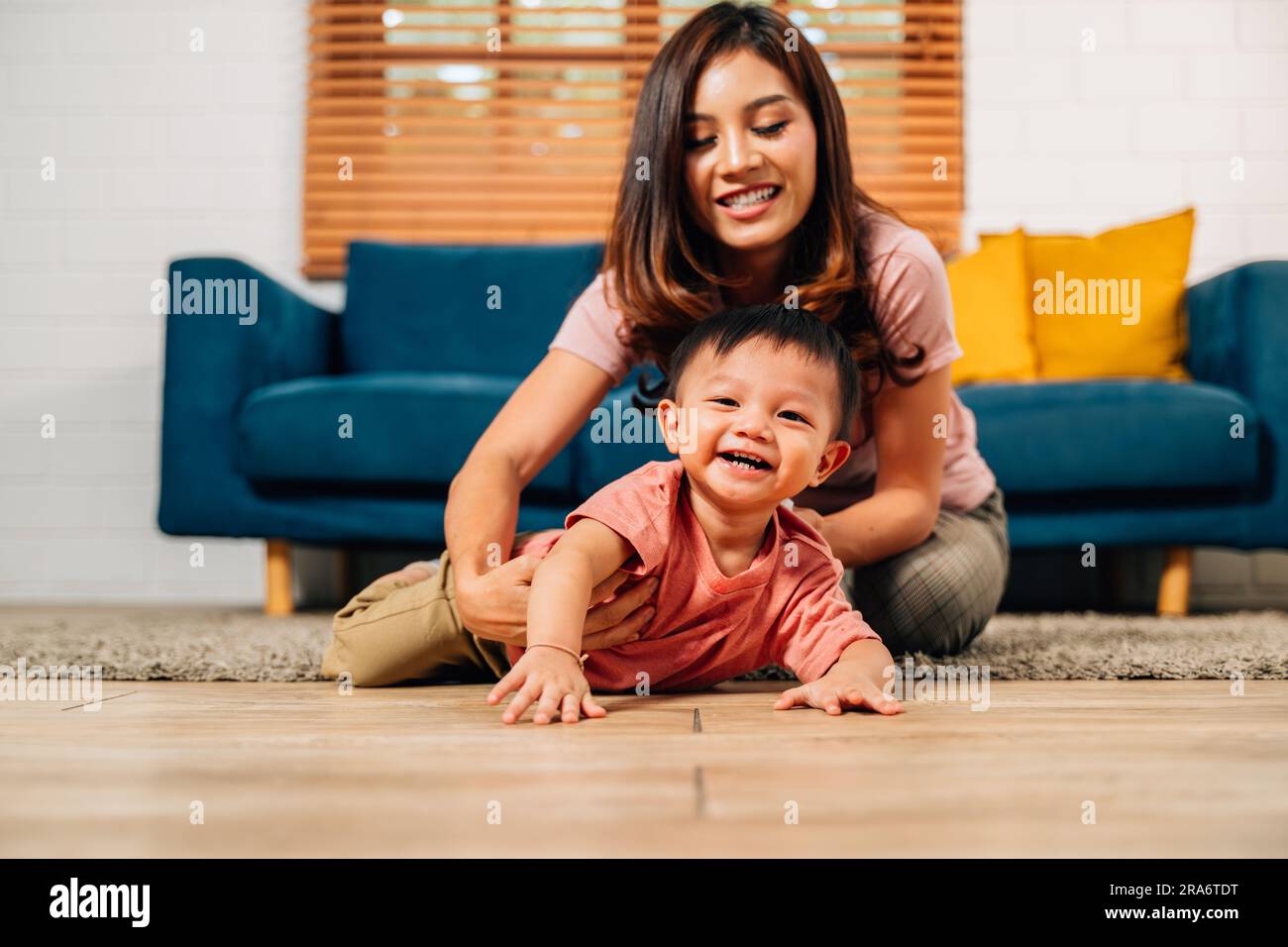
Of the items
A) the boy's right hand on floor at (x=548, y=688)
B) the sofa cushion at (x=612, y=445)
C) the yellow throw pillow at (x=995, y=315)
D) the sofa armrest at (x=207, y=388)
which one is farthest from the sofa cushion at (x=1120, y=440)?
the sofa armrest at (x=207, y=388)

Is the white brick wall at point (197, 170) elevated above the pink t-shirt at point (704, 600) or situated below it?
above

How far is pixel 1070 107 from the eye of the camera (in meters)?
2.76

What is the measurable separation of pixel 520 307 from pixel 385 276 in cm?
33

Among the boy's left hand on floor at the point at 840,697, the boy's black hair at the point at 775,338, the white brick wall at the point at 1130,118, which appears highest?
the white brick wall at the point at 1130,118

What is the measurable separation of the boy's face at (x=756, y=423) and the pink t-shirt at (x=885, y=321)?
0.25m

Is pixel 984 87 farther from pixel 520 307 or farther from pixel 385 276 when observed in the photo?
pixel 385 276

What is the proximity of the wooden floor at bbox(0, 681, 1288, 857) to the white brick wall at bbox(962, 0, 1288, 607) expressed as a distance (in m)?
2.10

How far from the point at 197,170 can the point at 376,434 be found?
126cm

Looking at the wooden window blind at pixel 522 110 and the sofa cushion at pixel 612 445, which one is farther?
the wooden window blind at pixel 522 110

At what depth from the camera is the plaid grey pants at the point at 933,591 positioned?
1.22 meters

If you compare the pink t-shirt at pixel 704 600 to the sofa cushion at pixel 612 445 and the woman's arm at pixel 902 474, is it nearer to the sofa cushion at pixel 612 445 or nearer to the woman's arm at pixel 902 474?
the woman's arm at pixel 902 474

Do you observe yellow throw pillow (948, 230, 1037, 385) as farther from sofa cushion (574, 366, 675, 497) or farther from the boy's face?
the boy's face

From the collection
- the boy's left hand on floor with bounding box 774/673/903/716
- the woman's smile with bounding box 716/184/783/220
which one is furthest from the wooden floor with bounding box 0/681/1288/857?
the woman's smile with bounding box 716/184/783/220

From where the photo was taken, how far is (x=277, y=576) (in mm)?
2104
